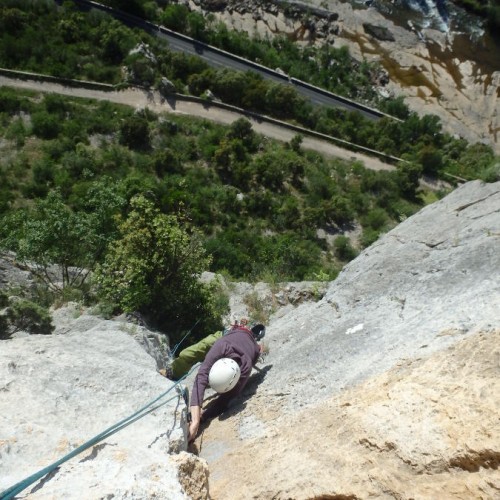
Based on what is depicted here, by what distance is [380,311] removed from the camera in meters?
10.8

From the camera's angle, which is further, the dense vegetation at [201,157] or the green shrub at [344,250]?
the green shrub at [344,250]

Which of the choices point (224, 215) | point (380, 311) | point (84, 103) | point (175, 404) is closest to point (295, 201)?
point (224, 215)

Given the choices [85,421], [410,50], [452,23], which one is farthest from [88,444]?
[452,23]

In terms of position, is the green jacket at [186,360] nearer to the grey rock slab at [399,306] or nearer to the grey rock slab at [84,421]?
the grey rock slab at [84,421]

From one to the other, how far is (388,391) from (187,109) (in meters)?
35.1

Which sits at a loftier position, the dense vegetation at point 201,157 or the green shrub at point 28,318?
the green shrub at point 28,318

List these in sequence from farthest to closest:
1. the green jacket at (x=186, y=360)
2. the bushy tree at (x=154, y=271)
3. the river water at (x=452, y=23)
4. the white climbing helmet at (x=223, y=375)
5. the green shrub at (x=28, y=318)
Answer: the river water at (x=452, y=23) < the bushy tree at (x=154, y=271) < the green shrub at (x=28, y=318) < the green jacket at (x=186, y=360) < the white climbing helmet at (x=223, y=375)

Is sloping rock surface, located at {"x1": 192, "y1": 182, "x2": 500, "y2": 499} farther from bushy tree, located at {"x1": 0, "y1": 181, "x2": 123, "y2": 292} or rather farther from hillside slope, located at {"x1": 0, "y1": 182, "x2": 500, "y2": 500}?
bushy tree, located at {"x1": 0, "y1": 181, "x2": 123, "y2": 292}

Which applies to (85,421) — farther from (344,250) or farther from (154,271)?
(344,250)

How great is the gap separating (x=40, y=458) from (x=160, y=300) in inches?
338

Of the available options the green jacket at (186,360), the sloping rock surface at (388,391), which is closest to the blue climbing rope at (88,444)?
the sloping rock surface at (388,391)

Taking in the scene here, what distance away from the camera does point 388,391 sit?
283 inches

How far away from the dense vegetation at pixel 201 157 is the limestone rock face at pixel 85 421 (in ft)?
41.4

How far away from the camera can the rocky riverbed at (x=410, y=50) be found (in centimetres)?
4975
